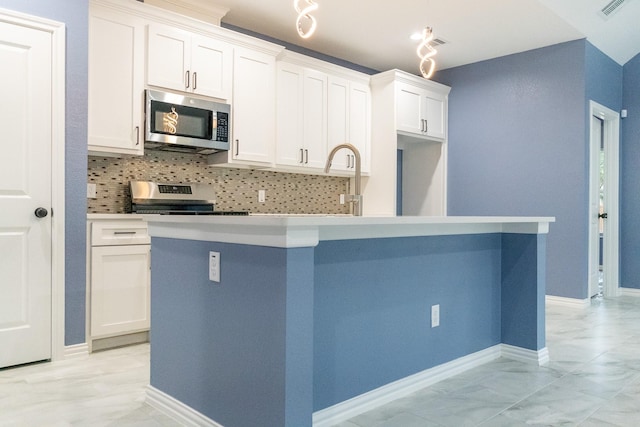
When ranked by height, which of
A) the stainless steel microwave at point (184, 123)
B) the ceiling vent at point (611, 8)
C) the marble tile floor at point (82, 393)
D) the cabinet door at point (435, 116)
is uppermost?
the ceiling vent at point (611, 8)

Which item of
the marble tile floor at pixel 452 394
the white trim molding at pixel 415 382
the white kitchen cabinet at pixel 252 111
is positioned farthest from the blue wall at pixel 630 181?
the white kitchen cabinet at pixel 252 111

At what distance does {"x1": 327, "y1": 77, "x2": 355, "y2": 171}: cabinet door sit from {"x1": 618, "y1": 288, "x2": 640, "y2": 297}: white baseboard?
3.40 metres

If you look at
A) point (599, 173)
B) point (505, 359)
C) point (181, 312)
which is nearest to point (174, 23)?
point (181, 312)

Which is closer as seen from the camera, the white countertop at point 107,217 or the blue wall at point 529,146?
the white countertop at point 107,217

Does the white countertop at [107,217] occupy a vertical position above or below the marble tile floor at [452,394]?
above

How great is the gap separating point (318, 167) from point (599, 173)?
315cm

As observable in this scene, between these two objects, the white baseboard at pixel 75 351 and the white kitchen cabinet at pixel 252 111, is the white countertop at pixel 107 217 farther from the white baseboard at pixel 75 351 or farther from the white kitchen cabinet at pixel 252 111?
the white kitchen cabinet at pixel 252 111

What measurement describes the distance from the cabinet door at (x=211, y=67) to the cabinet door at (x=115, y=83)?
0.43m

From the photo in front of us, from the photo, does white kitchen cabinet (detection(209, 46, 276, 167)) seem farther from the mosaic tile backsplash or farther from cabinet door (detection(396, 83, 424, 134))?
cabinet door (detection(396, 83, 424, 134))

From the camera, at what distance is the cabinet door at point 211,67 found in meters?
3.88

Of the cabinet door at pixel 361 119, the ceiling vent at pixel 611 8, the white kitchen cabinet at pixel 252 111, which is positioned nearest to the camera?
the white kitchen cabinet at pixel 252 111

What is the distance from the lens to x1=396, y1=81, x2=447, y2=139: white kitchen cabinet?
5316 millimetres

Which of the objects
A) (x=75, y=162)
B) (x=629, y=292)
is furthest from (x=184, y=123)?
(x=629, y=292)

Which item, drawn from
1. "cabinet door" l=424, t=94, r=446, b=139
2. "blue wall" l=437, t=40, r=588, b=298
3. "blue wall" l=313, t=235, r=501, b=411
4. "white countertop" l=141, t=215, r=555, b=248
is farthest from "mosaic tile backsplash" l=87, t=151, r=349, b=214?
"blue wall" l=313, t=235, r=501, b=411
